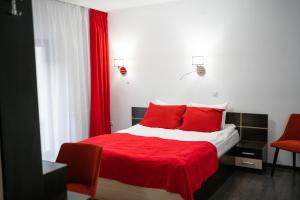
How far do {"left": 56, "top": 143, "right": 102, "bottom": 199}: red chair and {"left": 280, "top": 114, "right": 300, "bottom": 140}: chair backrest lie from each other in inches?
104

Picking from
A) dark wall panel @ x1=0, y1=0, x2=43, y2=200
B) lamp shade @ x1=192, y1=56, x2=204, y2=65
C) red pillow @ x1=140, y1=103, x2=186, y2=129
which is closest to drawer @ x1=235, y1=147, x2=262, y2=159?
red pillow @ x1=140, y1=103, x2=186, y2=129

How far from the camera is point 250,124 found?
13.8ft

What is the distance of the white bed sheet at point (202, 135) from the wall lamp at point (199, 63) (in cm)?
92

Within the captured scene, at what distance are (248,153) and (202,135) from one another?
2.24 ft

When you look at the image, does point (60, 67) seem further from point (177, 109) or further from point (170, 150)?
point (170, 150)

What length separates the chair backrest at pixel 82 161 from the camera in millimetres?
2424

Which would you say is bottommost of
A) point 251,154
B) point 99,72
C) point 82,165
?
point 251,154

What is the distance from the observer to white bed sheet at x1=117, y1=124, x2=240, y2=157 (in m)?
3.65

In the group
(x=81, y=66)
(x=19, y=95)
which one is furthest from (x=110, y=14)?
(x=19, y=95)

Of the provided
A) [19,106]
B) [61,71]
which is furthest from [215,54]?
[19,106]

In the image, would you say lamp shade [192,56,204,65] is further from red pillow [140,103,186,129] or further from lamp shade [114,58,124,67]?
lamp shade [114,58,124,67]

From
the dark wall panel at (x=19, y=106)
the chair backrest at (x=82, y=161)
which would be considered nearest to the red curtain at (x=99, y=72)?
the chair backrest at (x=82, y=161)

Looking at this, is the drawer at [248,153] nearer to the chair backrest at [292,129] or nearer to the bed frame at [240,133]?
the bed frame at [240,133]

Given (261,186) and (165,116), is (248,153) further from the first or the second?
(165,116)
